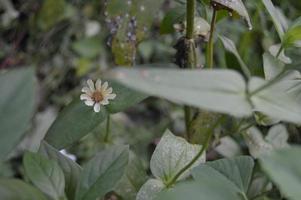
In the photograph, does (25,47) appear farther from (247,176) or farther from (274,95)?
(274,95)

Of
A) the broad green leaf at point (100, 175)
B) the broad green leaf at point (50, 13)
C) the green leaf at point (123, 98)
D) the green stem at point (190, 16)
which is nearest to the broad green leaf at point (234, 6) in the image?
the green stem at point (190, 16)

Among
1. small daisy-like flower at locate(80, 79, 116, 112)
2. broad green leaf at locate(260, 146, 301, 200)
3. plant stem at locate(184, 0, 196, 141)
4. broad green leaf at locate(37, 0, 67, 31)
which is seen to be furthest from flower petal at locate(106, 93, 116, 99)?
broad green leaf at locate(37, 0, 67, 31)

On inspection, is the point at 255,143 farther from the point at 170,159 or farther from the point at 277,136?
the point at 170,159

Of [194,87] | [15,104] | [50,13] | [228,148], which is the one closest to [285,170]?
[194,87]

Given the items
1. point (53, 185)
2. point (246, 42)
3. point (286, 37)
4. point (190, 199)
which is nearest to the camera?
point (190, 199)

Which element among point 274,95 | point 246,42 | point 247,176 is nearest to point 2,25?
point 246,42

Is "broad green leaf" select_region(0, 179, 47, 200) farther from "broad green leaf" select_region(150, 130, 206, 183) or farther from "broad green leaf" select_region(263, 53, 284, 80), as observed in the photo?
"broad green leaf" select_region(263, 53, 284, 80)
